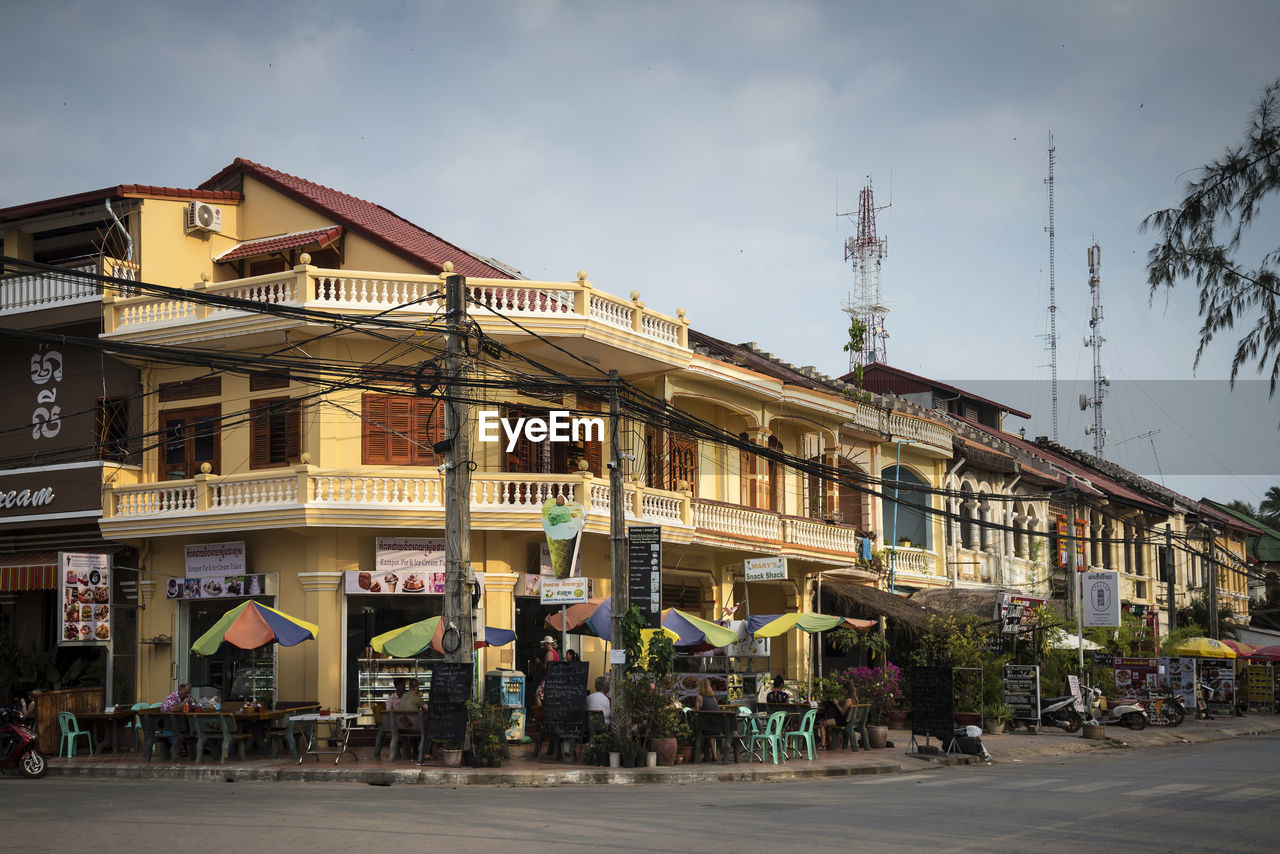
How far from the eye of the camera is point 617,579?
2052 centimetres

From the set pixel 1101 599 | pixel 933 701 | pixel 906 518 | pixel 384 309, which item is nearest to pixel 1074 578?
pixel 906 518

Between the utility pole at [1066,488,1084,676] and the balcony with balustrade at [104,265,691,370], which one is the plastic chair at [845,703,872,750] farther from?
the balcony with balustrade at [104,265,691,370]

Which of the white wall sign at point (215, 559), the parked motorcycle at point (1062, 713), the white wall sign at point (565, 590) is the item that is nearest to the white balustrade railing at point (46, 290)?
the white wall sign at point (215, 559)

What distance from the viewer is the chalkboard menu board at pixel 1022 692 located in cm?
2934

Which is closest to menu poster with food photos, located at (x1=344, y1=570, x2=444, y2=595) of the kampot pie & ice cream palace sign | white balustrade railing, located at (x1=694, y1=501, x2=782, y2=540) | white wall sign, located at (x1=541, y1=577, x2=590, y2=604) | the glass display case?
the kampot pie & ice cream palace sign

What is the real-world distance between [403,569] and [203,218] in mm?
9010

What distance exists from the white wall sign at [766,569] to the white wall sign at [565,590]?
22.3 feet

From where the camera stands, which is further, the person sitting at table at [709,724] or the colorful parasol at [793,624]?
the colorful parasol at [793,624]

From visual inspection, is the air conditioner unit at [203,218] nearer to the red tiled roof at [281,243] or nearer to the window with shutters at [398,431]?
the red tiled roof at [281,243]

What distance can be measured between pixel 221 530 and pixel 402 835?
561 inches

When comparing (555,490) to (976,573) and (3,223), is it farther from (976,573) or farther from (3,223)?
(976,573)

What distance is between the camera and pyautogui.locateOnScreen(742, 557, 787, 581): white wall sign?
27078 millimetres

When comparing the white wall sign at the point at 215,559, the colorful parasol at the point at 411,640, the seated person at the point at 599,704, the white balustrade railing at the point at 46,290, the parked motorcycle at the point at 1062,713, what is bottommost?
the parked motorcycle at the point at 1062,713

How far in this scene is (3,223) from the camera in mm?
28016
